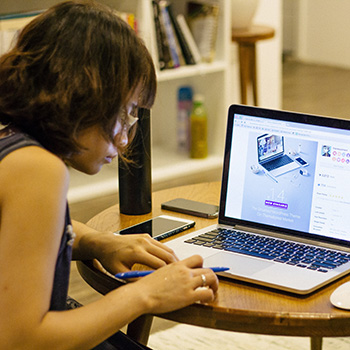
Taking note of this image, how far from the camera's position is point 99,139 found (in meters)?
1.08

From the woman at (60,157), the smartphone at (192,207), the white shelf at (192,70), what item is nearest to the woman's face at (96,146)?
the woman at (60,157)

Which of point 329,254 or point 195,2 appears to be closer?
point 329,254

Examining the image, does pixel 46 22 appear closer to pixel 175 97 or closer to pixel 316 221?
pixel 316 221

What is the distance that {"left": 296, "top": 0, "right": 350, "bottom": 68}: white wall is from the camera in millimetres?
6328

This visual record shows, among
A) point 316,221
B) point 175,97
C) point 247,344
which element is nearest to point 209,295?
point 316,221

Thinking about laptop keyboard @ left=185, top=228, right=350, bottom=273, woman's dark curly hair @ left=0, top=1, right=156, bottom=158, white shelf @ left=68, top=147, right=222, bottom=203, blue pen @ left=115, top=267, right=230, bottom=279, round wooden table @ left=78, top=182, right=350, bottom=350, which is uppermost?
woman's dark curly hair @ left=0, top=1, right=156, bottom=158

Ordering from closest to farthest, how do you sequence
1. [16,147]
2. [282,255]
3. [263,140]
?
[16,147] < [282,255] < [263,140]

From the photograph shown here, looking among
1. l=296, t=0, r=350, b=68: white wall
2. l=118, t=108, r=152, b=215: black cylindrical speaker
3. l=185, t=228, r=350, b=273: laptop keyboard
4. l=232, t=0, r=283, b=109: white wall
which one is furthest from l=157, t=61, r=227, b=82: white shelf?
l=296, t=0, r=350, b=68: white wall

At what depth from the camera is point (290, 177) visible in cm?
133

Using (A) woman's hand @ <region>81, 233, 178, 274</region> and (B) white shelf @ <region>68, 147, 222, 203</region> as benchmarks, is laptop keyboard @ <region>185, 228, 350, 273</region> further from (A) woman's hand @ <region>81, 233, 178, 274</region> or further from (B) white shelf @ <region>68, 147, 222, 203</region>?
(B) white shelf @ <region>68, 147, 222, 203</region>

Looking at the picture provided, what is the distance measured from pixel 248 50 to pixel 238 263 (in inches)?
87.4

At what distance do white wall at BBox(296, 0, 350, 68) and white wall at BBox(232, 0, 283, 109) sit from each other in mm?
2737

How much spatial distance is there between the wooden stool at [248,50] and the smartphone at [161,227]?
1.89m

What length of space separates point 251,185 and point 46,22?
0.55 meters
